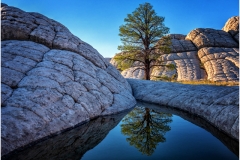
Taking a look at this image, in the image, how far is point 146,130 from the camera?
20.5 ft

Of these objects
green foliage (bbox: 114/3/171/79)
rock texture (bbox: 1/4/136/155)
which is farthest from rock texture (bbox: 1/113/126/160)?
green foliage (bbox: 114/3/171/79)

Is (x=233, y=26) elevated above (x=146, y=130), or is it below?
above

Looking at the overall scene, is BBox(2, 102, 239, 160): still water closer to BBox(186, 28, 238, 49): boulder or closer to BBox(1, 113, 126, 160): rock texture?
BBox(1, 113, 126, 160): rock texture

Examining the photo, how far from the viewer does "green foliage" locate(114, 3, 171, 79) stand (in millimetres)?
24078

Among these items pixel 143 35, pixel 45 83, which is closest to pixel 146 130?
pixel 45 83

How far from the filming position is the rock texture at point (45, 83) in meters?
5.29

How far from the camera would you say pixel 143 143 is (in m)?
5.05

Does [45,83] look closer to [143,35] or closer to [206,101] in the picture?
[206,101]

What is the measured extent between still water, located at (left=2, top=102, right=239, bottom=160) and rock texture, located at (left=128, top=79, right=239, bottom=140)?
0.37m

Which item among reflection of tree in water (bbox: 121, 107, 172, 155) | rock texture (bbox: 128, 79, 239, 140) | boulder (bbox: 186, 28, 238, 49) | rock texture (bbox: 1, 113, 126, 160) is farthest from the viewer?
boulder (bbox: 186, 28, 238, 49)

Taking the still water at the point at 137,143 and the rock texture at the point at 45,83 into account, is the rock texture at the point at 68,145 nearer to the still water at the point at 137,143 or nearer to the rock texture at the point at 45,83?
the still water at the point at 137,143

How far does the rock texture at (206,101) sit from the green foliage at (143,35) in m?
10.7

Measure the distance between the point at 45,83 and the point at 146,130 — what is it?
4.37 meters

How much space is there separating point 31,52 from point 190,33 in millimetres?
41228
